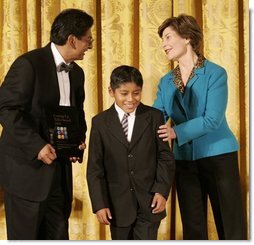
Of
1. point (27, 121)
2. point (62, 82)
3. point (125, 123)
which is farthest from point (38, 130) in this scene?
point (125, 123)

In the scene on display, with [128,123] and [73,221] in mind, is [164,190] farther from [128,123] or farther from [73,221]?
[73,221]

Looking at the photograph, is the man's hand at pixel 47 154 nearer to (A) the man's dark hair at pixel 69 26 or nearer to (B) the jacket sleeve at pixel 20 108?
(B) the jacket sleeve at pixel 20 108

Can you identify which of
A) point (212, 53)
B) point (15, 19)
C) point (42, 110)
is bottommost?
point (42, 110)

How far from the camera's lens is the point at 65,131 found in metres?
1.76

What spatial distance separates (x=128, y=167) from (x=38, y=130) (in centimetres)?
35

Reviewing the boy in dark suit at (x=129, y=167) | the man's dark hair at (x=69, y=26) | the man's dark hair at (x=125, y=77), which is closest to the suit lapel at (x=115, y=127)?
the boy in dark suit at (x=129, y=167)

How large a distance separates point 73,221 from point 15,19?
988 millimetres

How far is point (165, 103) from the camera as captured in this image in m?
1.97

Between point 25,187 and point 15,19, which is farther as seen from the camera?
point 15,19

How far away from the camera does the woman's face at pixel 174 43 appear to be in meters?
1.91

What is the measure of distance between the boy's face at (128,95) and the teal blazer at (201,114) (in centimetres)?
23

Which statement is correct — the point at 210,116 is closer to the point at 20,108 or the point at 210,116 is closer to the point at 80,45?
the point at 80,45

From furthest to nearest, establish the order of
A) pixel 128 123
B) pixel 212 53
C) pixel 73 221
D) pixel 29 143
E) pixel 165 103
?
pixel 73 221, pixel 212 53, pixel 165 103, pixel 128 123, pixel 29 143

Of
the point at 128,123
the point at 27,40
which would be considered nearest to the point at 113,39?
the point at 27,40
